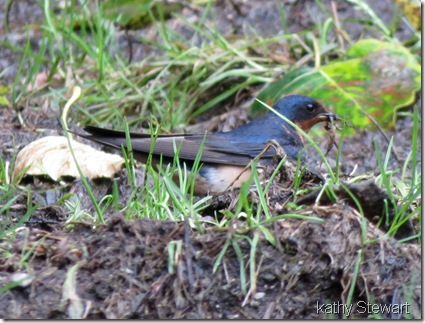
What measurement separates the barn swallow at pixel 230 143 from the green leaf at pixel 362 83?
0.31m

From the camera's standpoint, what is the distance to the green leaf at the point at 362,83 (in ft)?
21.2

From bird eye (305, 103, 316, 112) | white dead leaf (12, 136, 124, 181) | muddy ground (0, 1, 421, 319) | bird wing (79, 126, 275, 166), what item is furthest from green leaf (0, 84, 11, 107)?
muddy ground (0, 1, 421, 319)

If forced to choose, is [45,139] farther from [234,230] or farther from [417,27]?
[417,27]

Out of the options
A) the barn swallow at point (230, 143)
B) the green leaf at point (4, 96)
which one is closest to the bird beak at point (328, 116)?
the barn swallow at point (230, 143)

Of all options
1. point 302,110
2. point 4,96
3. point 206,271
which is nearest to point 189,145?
point 302,110

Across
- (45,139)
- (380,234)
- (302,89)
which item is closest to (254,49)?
(302,89)

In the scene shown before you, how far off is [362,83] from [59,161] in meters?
2.40

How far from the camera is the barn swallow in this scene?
5062 mm

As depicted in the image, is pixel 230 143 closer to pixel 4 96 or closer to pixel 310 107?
pixel 310 107

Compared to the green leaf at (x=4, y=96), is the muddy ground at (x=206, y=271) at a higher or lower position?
higher

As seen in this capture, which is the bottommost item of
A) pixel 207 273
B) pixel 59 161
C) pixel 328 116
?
pixel 328 116

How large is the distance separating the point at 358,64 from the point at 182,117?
1.32 metres

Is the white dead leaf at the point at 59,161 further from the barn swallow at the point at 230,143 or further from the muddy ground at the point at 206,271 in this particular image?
Answer: the muddy ground at the point at 206,271

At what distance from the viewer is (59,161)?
5273 mm
